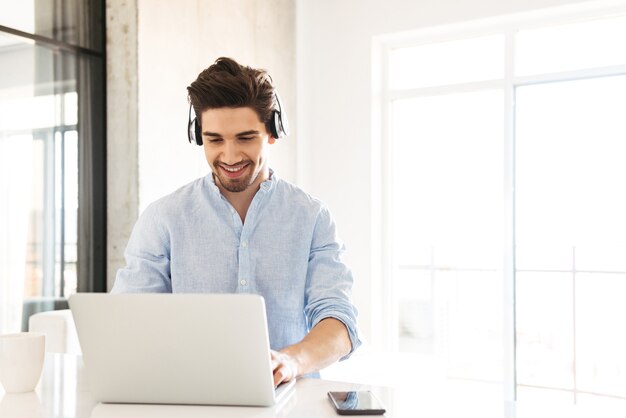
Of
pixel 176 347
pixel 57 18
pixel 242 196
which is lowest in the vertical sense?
pixel 176 347

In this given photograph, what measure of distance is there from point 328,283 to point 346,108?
3.14 m

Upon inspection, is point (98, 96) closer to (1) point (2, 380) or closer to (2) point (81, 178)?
(2) point (81, 178)

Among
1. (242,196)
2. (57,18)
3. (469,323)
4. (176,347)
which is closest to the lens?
(176,347)

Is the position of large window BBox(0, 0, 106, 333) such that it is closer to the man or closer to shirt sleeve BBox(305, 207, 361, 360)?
the man

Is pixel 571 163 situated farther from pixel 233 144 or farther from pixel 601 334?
pixel 233 144

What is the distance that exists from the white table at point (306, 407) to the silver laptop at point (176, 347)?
0.03 m

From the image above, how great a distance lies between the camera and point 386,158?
15.5ft

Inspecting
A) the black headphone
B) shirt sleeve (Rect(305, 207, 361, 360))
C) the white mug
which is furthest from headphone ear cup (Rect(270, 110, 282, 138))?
the white mug

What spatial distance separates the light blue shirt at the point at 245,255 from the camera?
5.61 feet

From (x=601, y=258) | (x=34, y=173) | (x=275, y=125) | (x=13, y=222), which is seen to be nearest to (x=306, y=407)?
(x=275, y=125)

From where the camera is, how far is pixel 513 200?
4.30 meters

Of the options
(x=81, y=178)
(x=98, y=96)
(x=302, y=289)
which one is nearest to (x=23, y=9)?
(x=98, y=96)

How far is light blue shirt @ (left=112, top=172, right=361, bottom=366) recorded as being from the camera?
171cm

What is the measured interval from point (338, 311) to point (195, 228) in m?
0.43
